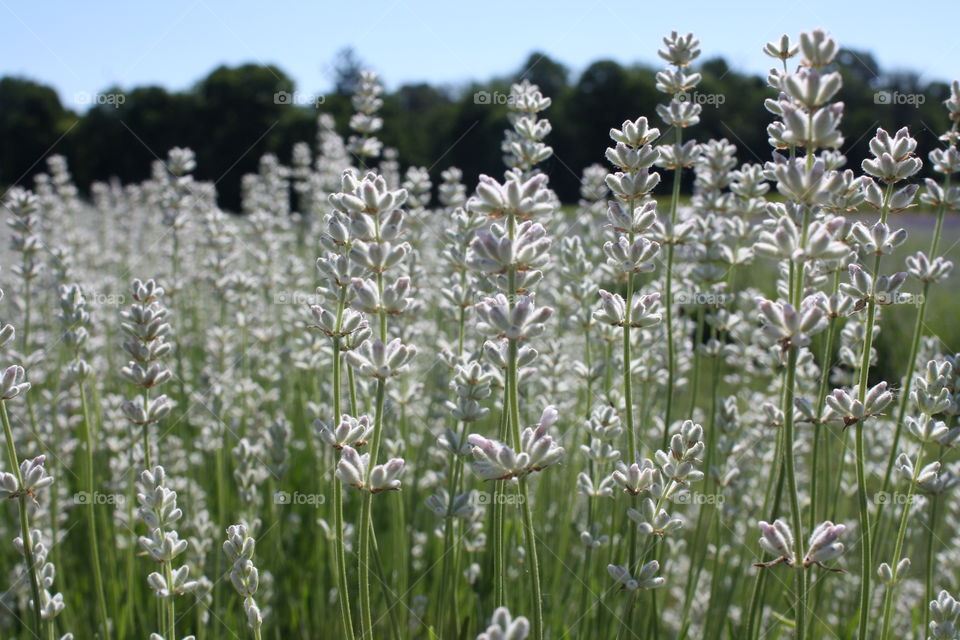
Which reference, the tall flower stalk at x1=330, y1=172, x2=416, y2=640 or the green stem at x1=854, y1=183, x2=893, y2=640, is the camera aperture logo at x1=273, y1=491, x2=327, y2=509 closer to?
the tall flower stalk at x1=330, y1=172, x2=416, y2=640

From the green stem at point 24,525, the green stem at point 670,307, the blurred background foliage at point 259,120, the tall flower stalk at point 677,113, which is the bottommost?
the green stem at point 24,525

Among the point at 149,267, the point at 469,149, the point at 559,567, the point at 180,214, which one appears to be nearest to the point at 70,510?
the point at 180,214

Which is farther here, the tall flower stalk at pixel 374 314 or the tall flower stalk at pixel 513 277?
the tall flower stalk at pixel 374 314

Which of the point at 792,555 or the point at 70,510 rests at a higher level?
the point at 792,555

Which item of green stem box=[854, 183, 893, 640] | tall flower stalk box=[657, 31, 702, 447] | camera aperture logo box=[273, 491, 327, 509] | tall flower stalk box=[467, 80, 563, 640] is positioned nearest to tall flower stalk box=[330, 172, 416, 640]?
tall flower stalk box=[467, 80, 563, 640]

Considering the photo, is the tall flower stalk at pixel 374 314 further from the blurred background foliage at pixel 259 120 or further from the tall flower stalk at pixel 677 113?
the blurred background foliage at pixel 259 120

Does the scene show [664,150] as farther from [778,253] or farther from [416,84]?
[416,84]

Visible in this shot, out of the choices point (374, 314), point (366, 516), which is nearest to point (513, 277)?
point (374, 314)

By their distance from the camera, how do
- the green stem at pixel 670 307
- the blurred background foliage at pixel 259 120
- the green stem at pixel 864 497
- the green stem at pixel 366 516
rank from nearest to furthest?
the green stem at pixel 366 516 → the green stem at pixel 864 497 → the green stem at pixel 670 307 → the blurred background foliage at pixel 259 120

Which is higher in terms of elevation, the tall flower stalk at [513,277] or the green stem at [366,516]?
the tall flower stalk at [513,277]

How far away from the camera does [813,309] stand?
1092 millimetres

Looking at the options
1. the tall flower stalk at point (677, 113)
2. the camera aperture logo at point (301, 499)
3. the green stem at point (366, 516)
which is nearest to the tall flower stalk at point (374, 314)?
the green stem at point (366, 516)

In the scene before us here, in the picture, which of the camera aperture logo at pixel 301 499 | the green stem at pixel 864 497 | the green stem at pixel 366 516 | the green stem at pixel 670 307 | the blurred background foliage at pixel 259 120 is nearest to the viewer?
the green stem at pixel 366 516

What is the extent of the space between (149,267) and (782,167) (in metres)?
7.93
